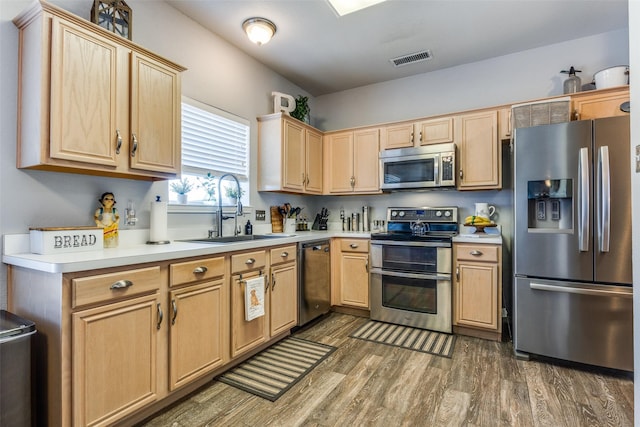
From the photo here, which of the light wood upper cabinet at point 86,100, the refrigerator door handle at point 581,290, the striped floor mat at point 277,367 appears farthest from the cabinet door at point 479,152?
the light wood upper cabinet at point 86,100

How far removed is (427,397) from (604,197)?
1.82 meters

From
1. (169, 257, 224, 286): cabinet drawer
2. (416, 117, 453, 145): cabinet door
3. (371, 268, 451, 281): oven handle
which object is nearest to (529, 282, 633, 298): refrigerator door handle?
(371, 268, 451, 281): oven handle

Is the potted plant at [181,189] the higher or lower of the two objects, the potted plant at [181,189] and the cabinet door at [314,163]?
the lower

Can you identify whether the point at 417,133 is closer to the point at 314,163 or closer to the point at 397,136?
the point at 397,136

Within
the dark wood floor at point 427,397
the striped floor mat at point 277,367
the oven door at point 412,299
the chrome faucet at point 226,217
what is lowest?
the dark wood floor at point 427,397

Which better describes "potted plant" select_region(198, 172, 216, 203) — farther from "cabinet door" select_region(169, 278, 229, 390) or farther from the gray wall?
"cabinet door" select_region(169, 278, 229, 390)

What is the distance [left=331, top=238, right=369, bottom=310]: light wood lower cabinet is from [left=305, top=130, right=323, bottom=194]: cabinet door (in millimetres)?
772

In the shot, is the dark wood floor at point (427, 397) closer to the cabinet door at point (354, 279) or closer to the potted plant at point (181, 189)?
the cabinet door at point (354, 279)

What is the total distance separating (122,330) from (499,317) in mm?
2918

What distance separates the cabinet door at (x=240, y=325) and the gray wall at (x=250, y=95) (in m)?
0.80

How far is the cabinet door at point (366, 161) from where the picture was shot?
3773 mm

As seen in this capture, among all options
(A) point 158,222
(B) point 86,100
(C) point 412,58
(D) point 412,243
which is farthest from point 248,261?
(C) point 412,58

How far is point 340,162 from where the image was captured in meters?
4.02

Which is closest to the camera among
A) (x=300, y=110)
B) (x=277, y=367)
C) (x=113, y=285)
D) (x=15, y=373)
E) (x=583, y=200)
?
(x=15, y=373)
